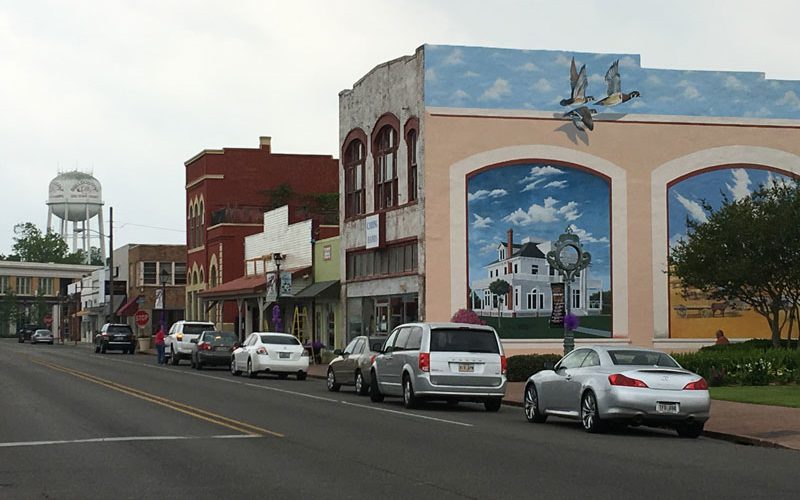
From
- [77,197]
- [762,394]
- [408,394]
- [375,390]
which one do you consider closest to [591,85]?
[762,394]

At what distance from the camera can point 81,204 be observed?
171 m

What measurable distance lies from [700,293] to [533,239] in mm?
6477

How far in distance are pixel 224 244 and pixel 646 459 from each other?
56805 mm

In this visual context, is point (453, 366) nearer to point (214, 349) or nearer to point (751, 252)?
point (751, 252)

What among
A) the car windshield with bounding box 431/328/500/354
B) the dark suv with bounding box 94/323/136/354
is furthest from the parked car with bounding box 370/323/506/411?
the dark suv with bounding box 94/323/136/354

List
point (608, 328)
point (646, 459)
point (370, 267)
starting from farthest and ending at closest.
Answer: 1. point (370, 267)
2. point (608, 328)
3. point (646, 459)

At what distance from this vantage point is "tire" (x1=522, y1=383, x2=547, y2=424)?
72.5 ft

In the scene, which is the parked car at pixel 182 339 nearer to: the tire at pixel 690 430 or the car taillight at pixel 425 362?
the car taillight at pixel 425 362

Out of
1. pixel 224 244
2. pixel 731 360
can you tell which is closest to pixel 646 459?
pixel 731 360

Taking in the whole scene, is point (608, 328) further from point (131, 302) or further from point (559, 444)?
point (131, 302)

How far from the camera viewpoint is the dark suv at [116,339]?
→ 74625 millimetres

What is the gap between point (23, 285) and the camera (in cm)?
17238

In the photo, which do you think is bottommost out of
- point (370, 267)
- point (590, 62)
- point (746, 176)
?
point (370, 267)

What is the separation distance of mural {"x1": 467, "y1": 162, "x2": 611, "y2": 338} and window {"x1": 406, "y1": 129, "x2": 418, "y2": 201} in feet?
7.37
